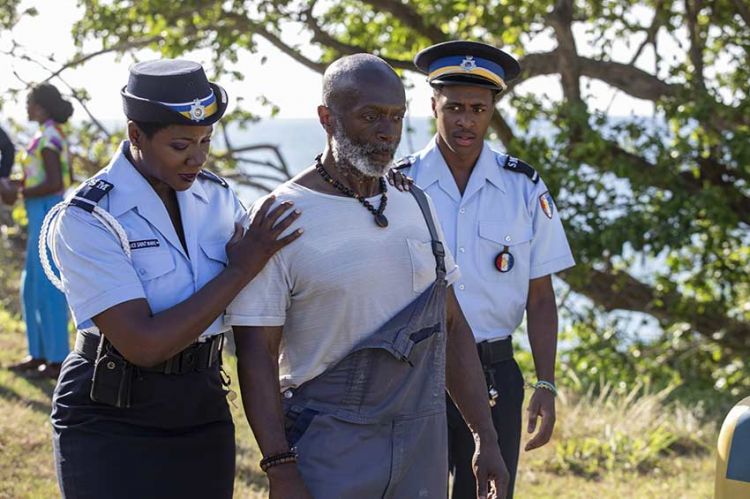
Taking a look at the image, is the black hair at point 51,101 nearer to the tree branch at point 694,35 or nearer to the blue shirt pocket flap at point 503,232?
the blue shirt pocket flap at point 503,232

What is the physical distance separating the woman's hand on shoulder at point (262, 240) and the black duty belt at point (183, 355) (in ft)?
0.86

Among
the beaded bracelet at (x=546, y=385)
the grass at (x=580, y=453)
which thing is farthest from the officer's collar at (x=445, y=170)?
the grass at (x=580, y=453)

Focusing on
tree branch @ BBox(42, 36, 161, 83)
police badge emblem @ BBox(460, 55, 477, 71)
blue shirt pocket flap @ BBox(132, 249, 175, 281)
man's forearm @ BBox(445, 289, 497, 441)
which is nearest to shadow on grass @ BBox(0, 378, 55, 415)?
tree branch @ BBox(42, 36, 161, 83)

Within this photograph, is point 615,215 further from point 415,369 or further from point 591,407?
point 415,369

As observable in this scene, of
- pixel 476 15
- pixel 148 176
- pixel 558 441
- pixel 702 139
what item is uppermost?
pixel 476 15

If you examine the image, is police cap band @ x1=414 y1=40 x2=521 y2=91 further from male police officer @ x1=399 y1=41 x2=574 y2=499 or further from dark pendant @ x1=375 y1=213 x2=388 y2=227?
dark pendant @ x1=375 y1=213 x2=388 y2=227

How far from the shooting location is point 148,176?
3330mm

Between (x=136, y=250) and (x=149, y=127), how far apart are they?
13.0 inches

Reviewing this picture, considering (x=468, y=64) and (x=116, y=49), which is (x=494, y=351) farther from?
(x=116, y=49)

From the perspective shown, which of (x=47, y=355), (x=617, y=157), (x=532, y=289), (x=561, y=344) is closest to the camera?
(x=532, y=289)

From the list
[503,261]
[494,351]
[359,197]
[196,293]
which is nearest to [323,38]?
[503,261]

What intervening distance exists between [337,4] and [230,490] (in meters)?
7.13

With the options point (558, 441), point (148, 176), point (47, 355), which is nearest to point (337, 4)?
point (47, 355)

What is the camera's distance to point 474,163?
436 centimetres
